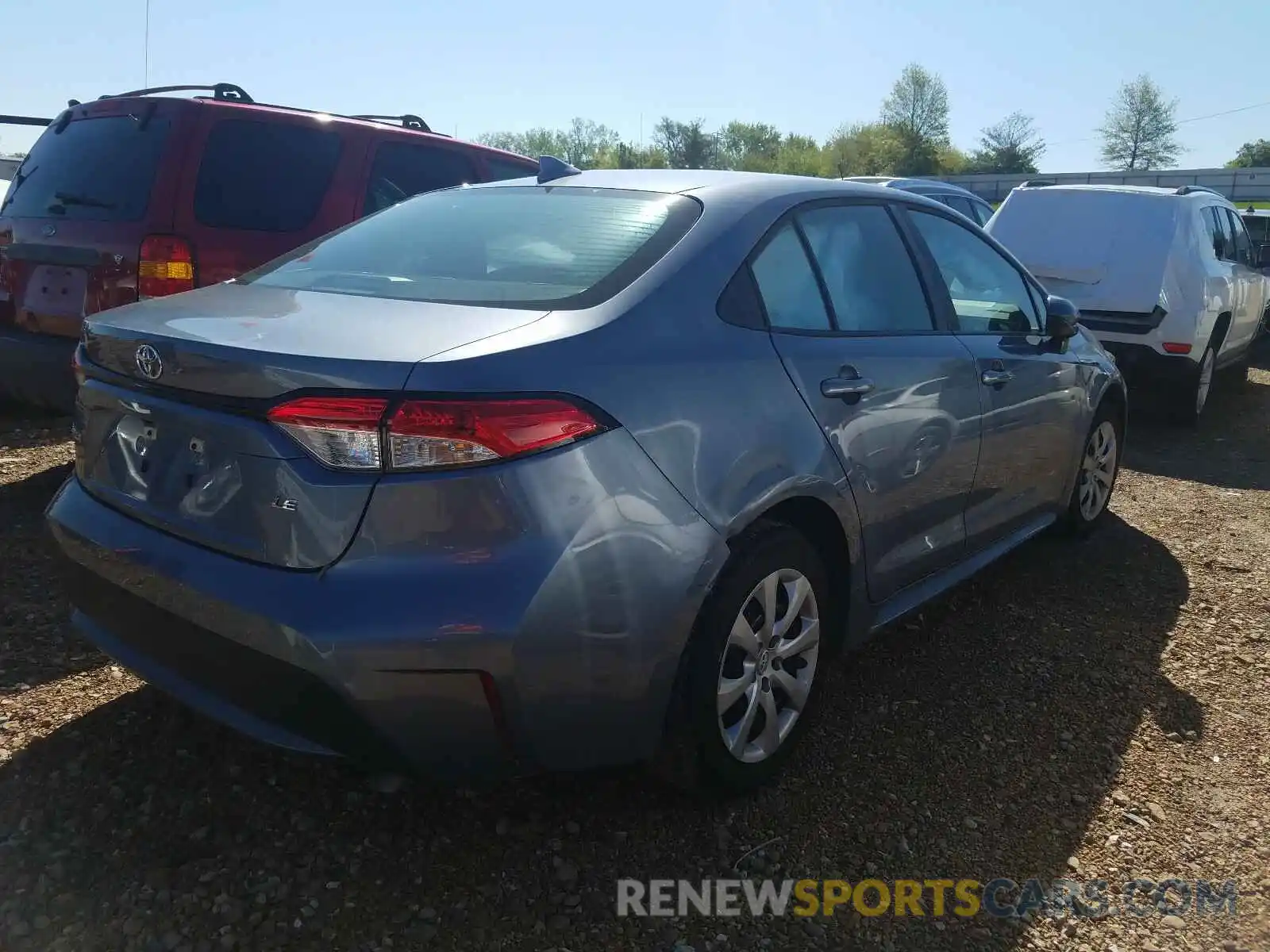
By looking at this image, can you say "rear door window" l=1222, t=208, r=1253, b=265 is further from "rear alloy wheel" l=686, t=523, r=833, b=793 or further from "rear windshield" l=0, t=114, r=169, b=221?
"rear windshield" l=0, t=114, r=169, b=221

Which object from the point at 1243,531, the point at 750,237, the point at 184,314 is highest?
the point at 750,237

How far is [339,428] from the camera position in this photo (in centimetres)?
198

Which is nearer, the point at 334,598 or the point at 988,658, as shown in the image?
the point at 334,598

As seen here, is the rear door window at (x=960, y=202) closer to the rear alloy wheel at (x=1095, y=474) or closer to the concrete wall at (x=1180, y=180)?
the rear alloy wheel at (x=1095, y=474)

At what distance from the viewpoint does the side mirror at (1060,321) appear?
4141 mm

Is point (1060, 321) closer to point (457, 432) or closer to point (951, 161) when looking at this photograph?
point (457, 432)

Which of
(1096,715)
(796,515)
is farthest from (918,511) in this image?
Result: (1096,715)

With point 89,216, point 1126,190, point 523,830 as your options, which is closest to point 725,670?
point 523,830

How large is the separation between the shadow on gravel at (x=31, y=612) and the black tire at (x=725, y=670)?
164 centimetres

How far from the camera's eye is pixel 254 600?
205 cm

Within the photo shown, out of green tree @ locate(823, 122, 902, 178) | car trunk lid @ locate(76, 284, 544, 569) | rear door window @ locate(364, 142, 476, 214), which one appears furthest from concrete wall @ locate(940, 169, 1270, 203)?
car trunk lid @ locate(76, 284, 544, 569)

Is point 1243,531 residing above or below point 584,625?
below

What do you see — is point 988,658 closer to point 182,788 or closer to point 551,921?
point 551,921

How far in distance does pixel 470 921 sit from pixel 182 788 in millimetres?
896
